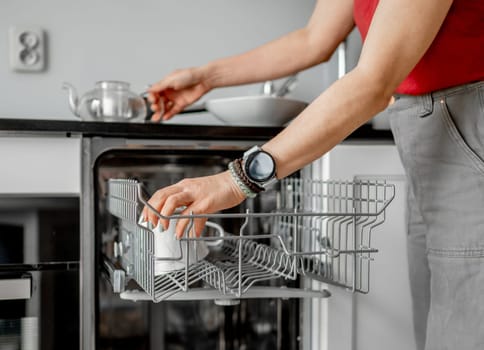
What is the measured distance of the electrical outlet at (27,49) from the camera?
5.14 feet

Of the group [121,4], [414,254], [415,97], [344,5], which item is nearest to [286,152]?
[415,97]

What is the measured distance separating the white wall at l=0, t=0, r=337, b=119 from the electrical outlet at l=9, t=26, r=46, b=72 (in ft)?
0.06

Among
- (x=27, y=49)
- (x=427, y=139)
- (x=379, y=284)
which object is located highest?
(x=27, y=49)

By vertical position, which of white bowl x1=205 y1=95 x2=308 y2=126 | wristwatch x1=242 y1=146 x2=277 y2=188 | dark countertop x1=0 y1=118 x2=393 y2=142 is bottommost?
wristwatch x1=242 y1=146 x2=277 y2=188

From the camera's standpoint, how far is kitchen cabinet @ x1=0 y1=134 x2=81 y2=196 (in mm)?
1078

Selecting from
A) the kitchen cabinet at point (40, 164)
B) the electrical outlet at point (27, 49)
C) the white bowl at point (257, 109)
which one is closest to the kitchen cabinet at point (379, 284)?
the white bowl at point (257, 109)

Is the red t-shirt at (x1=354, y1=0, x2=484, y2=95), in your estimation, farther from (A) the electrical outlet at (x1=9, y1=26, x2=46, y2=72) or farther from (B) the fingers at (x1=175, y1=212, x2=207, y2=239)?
(A) the electrical outlet at (x1=9, y1=26, x2=46, y2=72)

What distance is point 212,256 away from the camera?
1.24 m

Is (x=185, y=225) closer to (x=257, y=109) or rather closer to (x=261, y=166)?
(x=261, y=166)

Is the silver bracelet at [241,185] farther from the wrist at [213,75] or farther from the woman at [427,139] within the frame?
the wrist at [213,75]

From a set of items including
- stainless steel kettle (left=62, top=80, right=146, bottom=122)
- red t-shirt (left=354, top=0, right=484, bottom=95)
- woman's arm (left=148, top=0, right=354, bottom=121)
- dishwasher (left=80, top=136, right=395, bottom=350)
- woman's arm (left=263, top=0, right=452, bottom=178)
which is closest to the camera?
woman's arm (left=263, top=0, right=452, bottom=178)

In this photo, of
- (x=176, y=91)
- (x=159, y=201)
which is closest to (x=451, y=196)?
(x=159, y=201)

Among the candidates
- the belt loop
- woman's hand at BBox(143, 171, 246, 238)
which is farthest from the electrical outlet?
the belt loop

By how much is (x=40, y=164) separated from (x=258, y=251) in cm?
46
